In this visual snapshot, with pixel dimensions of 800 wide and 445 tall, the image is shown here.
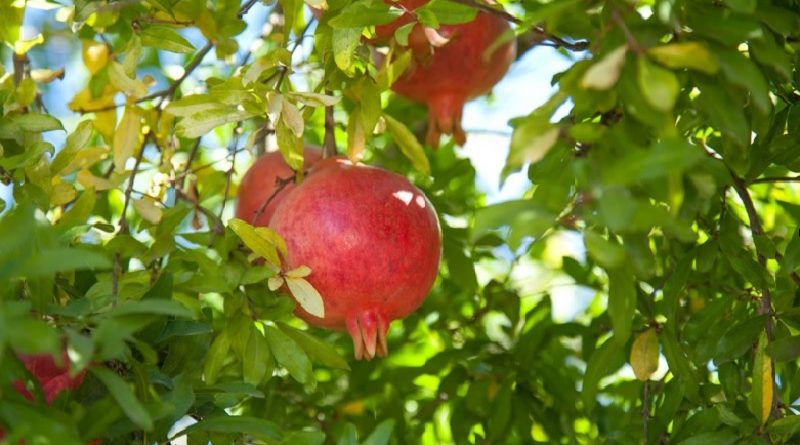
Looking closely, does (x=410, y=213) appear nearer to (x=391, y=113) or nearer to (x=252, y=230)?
(x=252, y=230)

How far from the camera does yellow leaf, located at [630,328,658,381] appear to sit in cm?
170

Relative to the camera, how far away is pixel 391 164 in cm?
236

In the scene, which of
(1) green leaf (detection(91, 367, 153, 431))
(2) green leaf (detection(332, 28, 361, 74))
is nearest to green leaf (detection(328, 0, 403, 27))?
(2) green leaf (detection(332, 28, 361, 74))

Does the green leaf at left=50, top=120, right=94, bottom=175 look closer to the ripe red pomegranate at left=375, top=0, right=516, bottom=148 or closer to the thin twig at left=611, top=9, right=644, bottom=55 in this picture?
the ripe red pomegranate at left=375, top=0, right=516, bottom=148

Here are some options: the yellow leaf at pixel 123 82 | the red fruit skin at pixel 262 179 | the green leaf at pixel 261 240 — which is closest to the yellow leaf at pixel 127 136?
the yellow leaf at pixel 123 82

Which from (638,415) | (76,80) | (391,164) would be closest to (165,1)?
(391,164)

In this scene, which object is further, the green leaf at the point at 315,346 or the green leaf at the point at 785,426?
the green leaf at the point at 315,346

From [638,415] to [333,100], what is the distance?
75cm

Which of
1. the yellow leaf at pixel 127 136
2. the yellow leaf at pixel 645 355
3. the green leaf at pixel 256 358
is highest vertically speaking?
the yellow leaf at pixel 127 136

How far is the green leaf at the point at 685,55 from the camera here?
107 centimetres

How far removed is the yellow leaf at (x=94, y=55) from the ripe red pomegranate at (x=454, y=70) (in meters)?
0.63

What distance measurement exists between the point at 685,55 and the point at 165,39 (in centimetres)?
96

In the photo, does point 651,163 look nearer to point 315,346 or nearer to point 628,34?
point 628,34

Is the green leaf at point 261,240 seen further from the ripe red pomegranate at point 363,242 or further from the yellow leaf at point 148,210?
the yellow leaf at point 148,210
